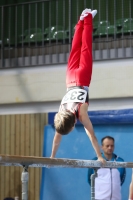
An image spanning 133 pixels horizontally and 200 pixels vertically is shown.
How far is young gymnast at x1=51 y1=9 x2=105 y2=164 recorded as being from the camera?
176 inches

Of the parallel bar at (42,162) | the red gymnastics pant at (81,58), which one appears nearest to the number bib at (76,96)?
the red gymnastics pant at (81,58)

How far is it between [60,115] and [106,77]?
12.7ft

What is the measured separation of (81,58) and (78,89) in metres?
0.42

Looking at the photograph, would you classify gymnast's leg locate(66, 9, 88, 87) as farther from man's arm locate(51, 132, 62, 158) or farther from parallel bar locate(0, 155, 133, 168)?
parallel bar locate(0, 155, 133, 168)

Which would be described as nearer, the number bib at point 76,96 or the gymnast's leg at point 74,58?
the number bib at point 76,96

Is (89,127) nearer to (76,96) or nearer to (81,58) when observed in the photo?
(76,96)

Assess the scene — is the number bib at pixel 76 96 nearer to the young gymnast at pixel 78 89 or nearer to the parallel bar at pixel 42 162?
the young gymnast at pixel 78 89

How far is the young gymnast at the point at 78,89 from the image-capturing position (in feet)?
14.7

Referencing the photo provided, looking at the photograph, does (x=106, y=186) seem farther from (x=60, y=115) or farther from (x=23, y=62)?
(x=23, y=62)

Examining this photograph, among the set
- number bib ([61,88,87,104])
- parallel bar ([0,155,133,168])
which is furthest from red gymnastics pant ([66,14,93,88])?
parallel bar ([0,155,133,168])

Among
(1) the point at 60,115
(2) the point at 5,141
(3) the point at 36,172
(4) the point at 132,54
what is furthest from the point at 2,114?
(1) the point at 60,115

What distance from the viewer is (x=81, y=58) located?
16.9 ft

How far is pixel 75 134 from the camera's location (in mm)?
8336

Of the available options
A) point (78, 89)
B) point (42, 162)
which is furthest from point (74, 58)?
point (42, 162)
